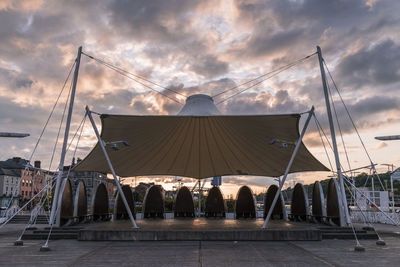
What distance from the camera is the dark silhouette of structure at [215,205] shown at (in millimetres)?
23200

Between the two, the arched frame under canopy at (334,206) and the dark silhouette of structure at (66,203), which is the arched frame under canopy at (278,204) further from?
the dark silhouette of structure at (66,203)

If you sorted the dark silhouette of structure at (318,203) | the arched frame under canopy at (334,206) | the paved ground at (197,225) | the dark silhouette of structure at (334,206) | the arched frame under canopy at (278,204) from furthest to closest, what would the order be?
the arched frame under canopy at (278,204) < the dark silhouette of structure at (318,203) < the dark silhouette of structure at (334,206) < the arched frame under canopy at (334,206) < the paved ground at (197,225)

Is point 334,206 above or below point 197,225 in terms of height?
above

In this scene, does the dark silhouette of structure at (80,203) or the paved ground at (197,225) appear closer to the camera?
the paved ground at (197,225)

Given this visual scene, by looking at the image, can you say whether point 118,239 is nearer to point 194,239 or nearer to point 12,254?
point 194,239

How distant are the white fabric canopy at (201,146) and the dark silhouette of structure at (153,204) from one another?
138cm

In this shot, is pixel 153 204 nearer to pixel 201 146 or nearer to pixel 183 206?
pixel 183 206

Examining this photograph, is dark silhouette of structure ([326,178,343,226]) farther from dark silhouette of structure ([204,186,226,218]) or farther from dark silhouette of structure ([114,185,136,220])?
dark silhouette of structure ([114,185,136,220])

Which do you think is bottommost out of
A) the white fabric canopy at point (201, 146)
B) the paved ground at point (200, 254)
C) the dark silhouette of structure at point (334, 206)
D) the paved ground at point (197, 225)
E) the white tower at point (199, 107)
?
the paved ground at point (200, 254)

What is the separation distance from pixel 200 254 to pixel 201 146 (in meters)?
10.3

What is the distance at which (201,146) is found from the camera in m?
19.2

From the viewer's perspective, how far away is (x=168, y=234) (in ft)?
40.2

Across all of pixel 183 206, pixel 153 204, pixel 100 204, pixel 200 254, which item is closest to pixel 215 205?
pixel 183 206

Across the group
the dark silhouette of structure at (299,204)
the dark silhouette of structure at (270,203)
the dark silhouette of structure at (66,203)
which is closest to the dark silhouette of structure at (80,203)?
the dark silhouette of structure at (66,203)
